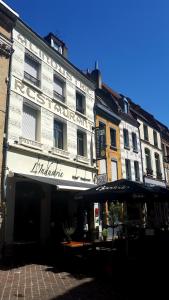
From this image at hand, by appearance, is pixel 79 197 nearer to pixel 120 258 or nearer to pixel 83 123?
pixel 120 258

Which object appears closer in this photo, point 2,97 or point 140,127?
point 2,97

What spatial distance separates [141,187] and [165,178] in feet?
62.5

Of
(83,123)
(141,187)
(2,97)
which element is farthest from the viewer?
(83,123)

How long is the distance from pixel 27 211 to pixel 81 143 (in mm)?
5841

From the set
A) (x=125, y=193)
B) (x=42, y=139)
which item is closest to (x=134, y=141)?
(x=42, y=139)

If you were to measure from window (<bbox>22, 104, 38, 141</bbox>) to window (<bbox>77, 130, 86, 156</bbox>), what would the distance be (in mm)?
3744

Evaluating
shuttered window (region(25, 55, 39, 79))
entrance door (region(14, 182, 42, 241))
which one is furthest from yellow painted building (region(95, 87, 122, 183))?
shuttered window (region(25, 55, 39, 79))

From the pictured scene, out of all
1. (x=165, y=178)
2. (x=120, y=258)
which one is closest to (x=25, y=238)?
(x=120, y=258)

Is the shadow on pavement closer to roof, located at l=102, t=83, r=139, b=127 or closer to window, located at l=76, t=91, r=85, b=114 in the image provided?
window, located at l=76, t=91, r=85, b=114

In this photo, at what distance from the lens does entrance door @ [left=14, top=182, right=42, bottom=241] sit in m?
10.9

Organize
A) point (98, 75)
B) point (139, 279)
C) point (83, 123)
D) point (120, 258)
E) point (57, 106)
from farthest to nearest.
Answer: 1. point (98, 75)
2. point (83, 123)
3. point (57, 106)
4. point (120, 258)
5. point (139, 279)

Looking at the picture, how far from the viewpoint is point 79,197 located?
32.2 feet

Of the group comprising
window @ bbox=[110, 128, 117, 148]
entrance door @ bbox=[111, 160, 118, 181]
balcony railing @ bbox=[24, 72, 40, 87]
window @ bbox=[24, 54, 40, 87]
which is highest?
window @ bbox=[24, 54, 40, 87]

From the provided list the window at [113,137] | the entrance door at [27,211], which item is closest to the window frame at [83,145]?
the window at [113,137]
